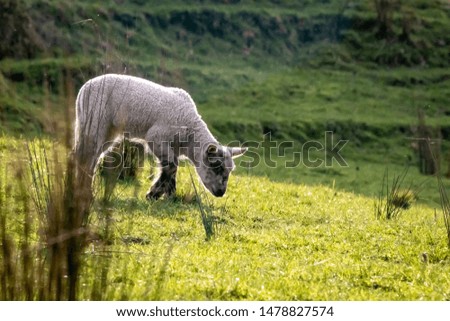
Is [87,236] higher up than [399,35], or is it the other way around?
[87,236]

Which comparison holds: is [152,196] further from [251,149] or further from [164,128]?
[251,149]

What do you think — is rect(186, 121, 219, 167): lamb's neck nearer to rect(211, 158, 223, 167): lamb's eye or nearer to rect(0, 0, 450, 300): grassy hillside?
rect(211, 158, 223, 167): lamb's eye

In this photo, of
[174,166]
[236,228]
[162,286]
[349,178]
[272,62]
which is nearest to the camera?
[162,286]

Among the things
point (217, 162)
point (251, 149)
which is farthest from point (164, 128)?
point (251, 149)

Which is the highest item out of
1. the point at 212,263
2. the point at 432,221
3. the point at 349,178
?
the point at 212,263

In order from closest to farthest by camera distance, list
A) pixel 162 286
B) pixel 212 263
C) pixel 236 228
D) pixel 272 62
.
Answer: pixel 162 286 → pixel 212 263 → pixel 236 228 → pixel 272 62

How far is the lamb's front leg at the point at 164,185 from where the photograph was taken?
10.2 meters

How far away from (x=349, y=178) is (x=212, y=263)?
12.5 m

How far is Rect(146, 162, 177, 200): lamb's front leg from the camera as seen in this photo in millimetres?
10180

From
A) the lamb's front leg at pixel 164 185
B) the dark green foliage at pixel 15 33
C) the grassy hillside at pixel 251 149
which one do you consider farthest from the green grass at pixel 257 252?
the dark green foliage at pixel 15 33

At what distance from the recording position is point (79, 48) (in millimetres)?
24344

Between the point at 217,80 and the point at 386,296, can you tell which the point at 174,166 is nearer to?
the point at 386,296

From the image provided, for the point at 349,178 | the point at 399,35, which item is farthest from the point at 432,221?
the point at 399,35

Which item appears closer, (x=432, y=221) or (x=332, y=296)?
(x=332, y=296)
